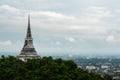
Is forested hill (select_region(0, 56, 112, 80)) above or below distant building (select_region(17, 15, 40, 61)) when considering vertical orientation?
below

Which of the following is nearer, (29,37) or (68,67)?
(68,67)

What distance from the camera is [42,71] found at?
216 feet

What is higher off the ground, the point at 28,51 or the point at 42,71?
the point at 28,51

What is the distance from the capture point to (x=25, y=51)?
8631 cm

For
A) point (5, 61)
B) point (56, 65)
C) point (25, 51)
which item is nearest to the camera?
point (56, 65)

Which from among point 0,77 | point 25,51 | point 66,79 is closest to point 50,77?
point 66,79

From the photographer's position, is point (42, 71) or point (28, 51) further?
point (28, 51)

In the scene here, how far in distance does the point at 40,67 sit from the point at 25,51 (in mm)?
18448

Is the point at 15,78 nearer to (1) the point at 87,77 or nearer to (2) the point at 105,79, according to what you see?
(1) the point at 87,77

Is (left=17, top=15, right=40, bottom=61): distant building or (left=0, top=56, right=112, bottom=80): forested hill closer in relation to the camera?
(left=0, top=56, right=112, bottom=80): forested hill

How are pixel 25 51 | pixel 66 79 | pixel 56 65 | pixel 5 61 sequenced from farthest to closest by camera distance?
pixel 25 51
pixel 5 61
pixel 56 65
pixel 66 79

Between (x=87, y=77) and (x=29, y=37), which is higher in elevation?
(x=29, y=37)

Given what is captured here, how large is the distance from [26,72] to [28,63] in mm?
3536

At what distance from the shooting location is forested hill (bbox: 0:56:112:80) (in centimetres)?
6450
